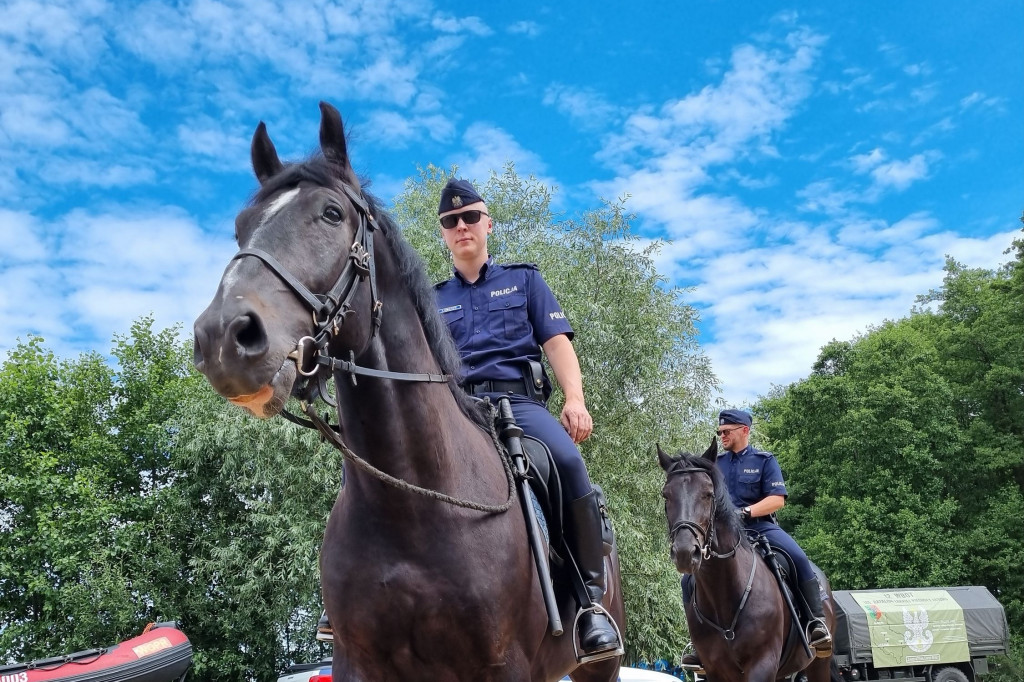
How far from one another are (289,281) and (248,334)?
0.26m

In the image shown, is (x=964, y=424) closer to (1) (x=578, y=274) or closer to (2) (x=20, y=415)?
(1) (x=578, y=274)

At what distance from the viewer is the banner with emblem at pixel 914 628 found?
77.2 ft

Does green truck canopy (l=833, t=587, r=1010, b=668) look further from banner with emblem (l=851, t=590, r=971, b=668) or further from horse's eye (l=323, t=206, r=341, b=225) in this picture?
horse's eye (l=323, t=206, r=341, b=225)

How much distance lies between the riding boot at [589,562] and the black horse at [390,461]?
0.53m

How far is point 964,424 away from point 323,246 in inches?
1747

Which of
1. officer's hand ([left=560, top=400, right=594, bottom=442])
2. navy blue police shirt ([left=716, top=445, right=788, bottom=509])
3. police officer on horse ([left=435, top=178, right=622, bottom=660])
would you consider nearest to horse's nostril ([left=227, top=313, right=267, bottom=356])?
police officer on horse ([left=435, top=178, right=622, bottom=660])

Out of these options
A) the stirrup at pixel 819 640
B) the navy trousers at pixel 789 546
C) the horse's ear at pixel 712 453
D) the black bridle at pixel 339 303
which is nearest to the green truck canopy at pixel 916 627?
the stirrup at pixel 819 640

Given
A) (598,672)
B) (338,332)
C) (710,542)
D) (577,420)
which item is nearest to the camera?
(338,332)

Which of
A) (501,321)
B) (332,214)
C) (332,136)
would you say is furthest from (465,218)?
(332,214)

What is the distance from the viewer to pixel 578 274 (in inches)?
954

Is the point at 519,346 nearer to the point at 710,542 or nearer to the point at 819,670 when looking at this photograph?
the point at 710,542

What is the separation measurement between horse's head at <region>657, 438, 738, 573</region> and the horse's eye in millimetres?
6283

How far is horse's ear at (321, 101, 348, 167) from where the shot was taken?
10.6 ft

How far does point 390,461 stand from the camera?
3.30m
